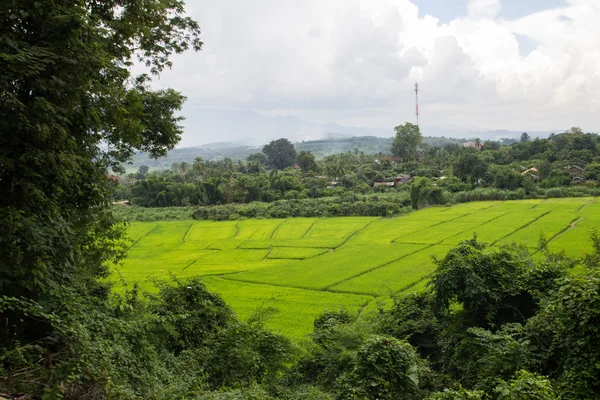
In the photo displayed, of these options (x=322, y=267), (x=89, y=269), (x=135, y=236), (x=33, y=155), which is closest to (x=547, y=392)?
(x=33, y=155)

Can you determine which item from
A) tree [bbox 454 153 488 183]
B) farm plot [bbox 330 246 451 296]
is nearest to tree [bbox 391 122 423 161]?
tree [bbox 454 153 488 183]

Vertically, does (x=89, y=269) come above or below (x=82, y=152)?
below

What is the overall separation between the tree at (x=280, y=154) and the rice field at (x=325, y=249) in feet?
189

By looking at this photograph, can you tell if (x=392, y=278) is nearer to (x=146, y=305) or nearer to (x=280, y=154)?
(x=146, y=305)

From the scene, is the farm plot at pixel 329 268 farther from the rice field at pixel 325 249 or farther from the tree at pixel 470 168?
the tree at pixel 470 168

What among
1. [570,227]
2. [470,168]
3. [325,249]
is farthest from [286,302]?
[470,168]

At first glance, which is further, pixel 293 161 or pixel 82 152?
pixel 293 161

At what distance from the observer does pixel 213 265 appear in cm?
2384

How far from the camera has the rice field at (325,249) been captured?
17.4 meters

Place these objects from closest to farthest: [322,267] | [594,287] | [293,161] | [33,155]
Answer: [33,155] < [594,287] < [322,267] < [293,161]

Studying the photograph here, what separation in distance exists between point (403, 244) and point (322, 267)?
22.1ft

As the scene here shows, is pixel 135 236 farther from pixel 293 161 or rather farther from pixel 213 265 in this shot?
pixel 293 161

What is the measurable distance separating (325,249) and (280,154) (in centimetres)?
6962

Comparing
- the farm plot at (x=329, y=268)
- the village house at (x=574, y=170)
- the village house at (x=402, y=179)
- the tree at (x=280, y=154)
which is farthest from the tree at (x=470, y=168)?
the tree at (x=280, y=154)
